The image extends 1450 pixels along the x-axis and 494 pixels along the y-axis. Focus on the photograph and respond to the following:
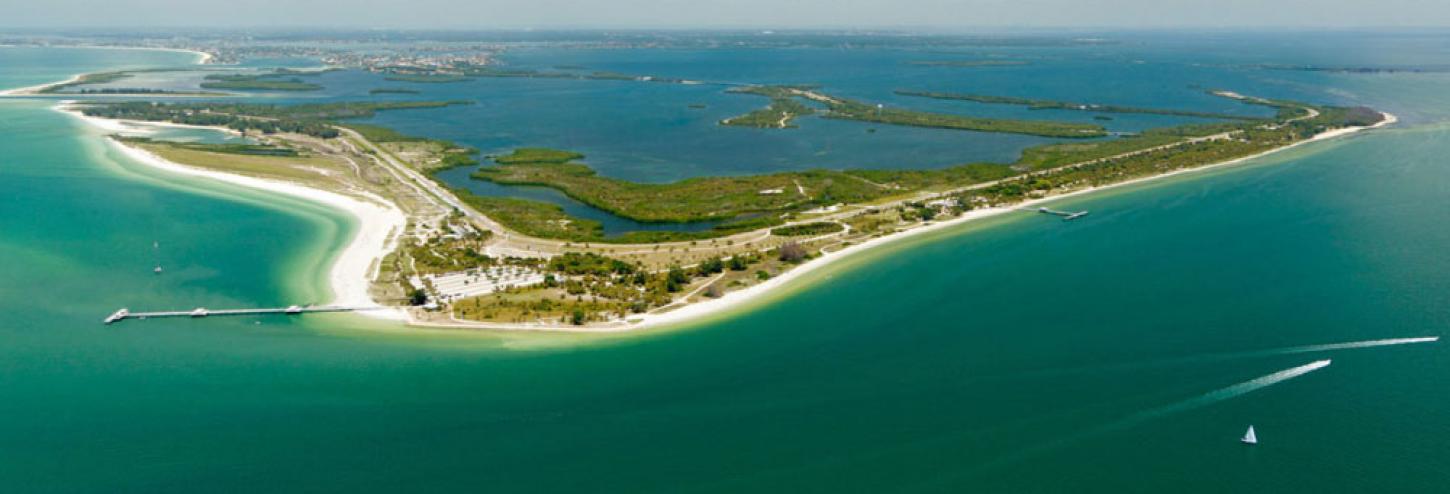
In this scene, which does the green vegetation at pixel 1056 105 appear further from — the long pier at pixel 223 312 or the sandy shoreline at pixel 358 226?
the long pier at pixel 223 312

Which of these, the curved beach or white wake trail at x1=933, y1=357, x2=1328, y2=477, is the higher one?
the curved beach

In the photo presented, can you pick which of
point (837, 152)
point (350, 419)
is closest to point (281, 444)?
point (350, 419)

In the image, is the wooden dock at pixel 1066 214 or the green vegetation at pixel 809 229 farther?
the wooden dock at pixel 1066 214

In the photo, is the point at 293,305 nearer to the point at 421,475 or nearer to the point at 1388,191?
the point at 421,475

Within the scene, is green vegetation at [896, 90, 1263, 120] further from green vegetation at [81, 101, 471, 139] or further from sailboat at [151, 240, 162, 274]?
sailboat at [151, 240, 162, 274]

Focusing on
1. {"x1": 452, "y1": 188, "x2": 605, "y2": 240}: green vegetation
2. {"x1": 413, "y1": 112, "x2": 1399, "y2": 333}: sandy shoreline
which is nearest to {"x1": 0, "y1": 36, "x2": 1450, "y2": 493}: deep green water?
{"x1": 413, "y1": 112, "x2": 1399, "y2": 333}: sandy shoreline

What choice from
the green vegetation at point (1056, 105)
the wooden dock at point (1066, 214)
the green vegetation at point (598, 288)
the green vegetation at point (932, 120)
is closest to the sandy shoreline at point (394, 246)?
the green vegetation at point (598, 288)
